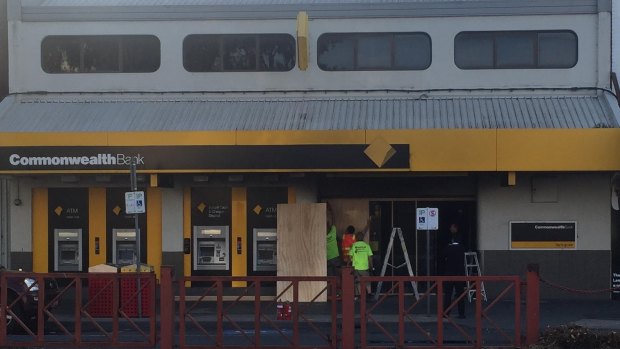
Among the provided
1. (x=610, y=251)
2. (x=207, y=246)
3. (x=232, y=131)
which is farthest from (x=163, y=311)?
(x=610, y=251)

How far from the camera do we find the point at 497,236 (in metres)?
20.5

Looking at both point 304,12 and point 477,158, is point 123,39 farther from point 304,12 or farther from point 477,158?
point 477,158

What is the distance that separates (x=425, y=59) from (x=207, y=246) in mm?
6482

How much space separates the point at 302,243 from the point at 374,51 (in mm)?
4751

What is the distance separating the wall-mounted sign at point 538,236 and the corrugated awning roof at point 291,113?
241 centimetres

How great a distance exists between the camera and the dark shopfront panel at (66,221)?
838 inches

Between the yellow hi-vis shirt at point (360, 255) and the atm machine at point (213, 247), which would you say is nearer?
the yellow hi-vis shirt at point (360, 255)

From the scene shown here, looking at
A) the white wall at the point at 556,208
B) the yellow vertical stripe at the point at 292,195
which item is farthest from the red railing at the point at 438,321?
the yellow vertical stripe at the point at 292,195

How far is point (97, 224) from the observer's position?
2127 cm

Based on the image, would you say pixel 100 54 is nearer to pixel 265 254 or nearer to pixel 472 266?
pixel 265 254

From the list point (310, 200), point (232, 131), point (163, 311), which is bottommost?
point (163, 311)

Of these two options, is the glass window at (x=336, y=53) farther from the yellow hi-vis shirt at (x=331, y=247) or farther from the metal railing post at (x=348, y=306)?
the metal railing post at (x=348, y=306)

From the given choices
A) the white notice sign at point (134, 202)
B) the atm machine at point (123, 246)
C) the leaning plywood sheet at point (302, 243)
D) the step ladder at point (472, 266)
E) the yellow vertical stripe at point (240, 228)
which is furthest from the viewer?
the atm machine at point (123, 246)

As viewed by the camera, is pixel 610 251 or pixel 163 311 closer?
pixel 163 311
